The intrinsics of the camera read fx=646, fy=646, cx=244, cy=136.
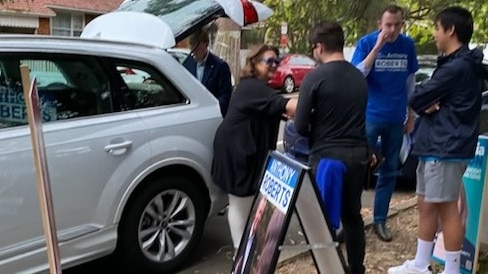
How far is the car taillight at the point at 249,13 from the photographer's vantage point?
5.92 meters

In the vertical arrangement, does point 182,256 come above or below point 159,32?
below

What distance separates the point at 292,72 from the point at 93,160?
19839 millimetres

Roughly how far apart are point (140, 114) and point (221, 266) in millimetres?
1364

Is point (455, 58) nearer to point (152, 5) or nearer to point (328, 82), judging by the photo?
point (328, 82)

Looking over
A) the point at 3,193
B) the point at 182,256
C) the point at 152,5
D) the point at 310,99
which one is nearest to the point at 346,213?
the point at 310,99

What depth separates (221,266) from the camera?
4977 millimetres

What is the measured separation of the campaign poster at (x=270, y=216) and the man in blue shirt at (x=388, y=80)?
5.28 feet

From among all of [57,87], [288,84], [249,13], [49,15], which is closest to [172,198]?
[57,87]

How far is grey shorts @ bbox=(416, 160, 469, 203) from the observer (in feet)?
12.7

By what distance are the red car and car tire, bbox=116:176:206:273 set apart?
18.1 metres

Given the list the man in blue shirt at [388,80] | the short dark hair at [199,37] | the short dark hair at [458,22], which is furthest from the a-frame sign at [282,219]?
the short dark hair at [199,37]

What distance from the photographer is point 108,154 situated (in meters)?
4.21

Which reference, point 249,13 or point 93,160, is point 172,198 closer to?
point 93,160

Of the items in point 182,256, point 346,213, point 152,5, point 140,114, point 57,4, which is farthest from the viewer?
point 57,4
